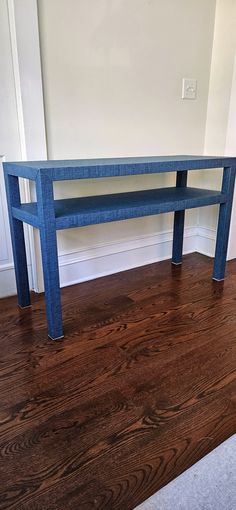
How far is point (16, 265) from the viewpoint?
1607 millimetres

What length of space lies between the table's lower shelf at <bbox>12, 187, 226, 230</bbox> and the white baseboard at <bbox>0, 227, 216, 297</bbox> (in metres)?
0.36

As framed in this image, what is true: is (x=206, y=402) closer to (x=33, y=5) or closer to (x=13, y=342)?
(x=13, y=342)

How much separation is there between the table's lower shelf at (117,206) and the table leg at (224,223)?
0.05 metres

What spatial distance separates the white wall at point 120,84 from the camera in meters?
1.63

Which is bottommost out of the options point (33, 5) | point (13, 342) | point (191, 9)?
point (13, 342)

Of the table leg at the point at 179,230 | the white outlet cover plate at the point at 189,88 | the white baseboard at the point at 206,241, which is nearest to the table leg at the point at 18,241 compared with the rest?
the table leg at the point at 179,230

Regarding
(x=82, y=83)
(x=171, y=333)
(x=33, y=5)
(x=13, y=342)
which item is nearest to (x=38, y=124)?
(x=82, y=83)

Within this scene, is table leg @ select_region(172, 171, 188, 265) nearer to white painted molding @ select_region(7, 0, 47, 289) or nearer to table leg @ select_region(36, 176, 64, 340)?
white painted molding @ select_region(7, 0, 47, 289)

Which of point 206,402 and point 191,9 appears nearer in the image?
point 206,402

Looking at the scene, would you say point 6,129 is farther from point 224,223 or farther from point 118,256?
point 224,223

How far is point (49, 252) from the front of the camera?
1.30 meters

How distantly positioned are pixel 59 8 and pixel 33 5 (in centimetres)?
15

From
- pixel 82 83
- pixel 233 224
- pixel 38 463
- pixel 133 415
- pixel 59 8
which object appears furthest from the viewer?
pixel 233 224

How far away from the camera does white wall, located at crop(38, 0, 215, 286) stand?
1628mm
